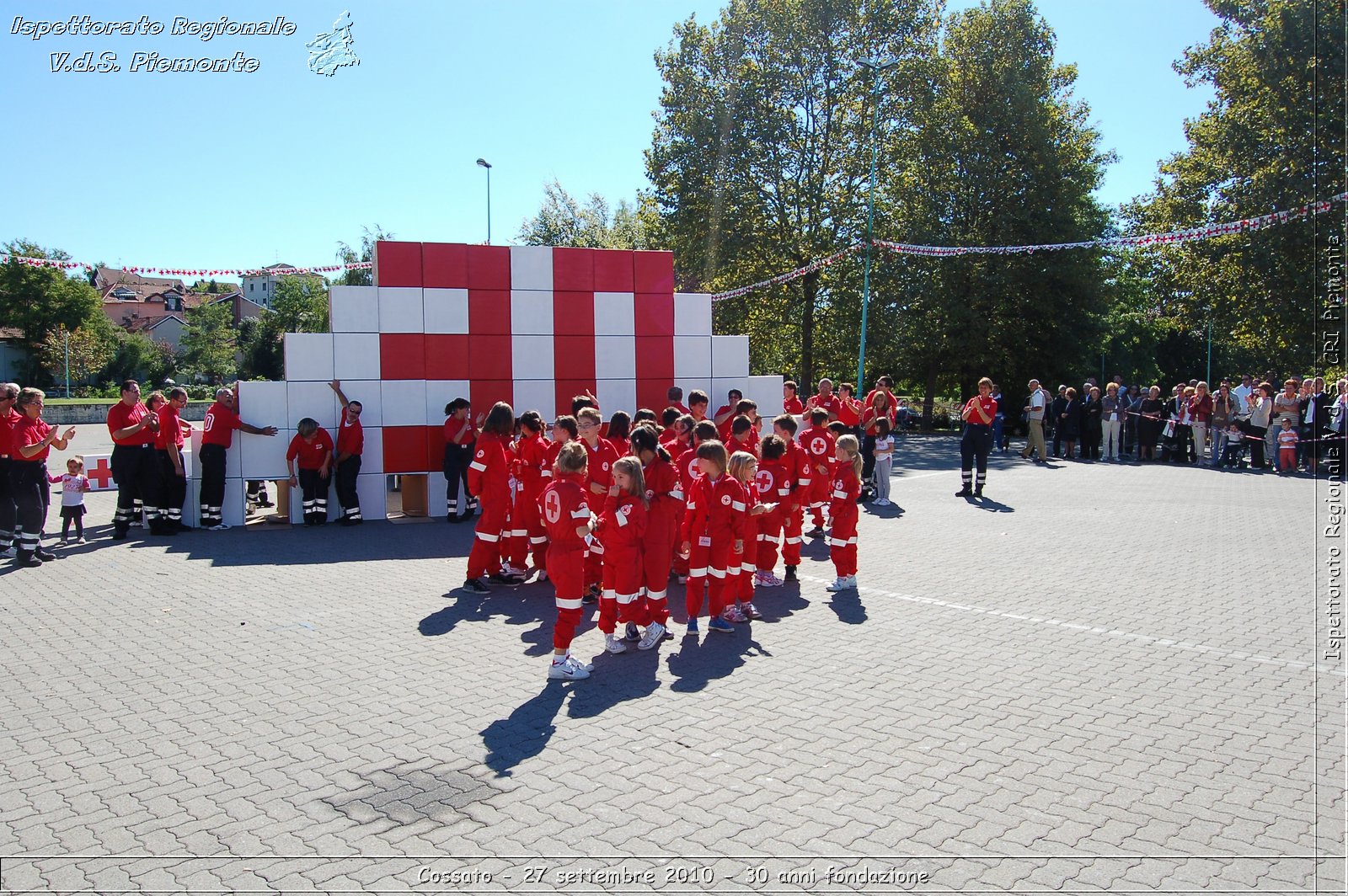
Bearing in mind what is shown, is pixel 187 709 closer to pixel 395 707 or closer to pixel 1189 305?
pixel 395 707

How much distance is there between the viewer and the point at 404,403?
12.9 metres

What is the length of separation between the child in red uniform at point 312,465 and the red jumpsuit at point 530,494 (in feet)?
15.1

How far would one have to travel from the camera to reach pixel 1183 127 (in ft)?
90.4

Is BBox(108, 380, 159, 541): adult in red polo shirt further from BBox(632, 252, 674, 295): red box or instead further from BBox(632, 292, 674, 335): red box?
BBox(632, 252, 674, 295): red box

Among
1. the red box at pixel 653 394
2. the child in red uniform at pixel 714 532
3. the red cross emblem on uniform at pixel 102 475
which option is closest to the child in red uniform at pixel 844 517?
the child in red uniform at pixel 714 532

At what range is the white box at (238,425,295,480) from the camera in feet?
40.3

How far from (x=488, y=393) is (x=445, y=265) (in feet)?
6.52

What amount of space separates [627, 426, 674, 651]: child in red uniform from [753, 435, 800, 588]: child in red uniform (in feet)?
3.88

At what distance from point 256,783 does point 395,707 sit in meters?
1.09

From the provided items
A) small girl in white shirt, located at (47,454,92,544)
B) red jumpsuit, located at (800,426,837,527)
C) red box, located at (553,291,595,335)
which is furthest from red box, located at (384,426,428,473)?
red jumpsuit, located at (800,426,837,527)

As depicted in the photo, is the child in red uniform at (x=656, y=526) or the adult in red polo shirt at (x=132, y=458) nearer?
the child in red uniform at (x=656, y=526)

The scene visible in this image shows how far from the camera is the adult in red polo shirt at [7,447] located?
9.27 m

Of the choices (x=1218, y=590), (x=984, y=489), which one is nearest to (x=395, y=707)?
(x=1218, y=590)

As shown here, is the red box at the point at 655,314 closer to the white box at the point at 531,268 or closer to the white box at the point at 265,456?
the white box at the point at 531,268
